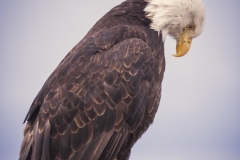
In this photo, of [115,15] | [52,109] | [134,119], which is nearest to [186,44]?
[115,15]

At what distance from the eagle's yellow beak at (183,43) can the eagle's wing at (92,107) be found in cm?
85

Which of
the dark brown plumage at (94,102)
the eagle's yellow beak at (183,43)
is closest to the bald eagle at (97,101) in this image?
the dark brown plumage at (94,102)

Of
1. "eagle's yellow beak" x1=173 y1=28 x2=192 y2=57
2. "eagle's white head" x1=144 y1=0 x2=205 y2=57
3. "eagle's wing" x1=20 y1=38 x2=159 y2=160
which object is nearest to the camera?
"eagle's wing" x1=20 y1=38 x2=159 y2=160

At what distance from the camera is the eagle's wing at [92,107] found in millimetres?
4840

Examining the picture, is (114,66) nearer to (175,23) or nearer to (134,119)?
(134,119)

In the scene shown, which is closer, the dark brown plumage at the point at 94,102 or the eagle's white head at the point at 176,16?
the dark brown plumage at the point at 94,102

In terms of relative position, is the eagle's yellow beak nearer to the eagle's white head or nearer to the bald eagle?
the eagle's white head

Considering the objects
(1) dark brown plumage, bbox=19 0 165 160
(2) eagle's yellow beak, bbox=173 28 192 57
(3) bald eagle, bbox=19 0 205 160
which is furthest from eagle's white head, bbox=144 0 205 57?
(1) dark brown plumage, bbox=19 0 165 160

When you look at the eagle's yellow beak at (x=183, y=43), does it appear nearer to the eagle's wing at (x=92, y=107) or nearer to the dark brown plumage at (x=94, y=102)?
the dark brown plumage at (x=94, y=102)

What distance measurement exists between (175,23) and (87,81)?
1.13m

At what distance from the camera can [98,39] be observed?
5.09 metres

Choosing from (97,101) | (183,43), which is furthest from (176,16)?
(97,101)

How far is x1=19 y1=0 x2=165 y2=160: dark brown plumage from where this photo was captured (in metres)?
4.85

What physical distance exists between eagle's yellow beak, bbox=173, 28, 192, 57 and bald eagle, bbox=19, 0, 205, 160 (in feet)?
2.10
